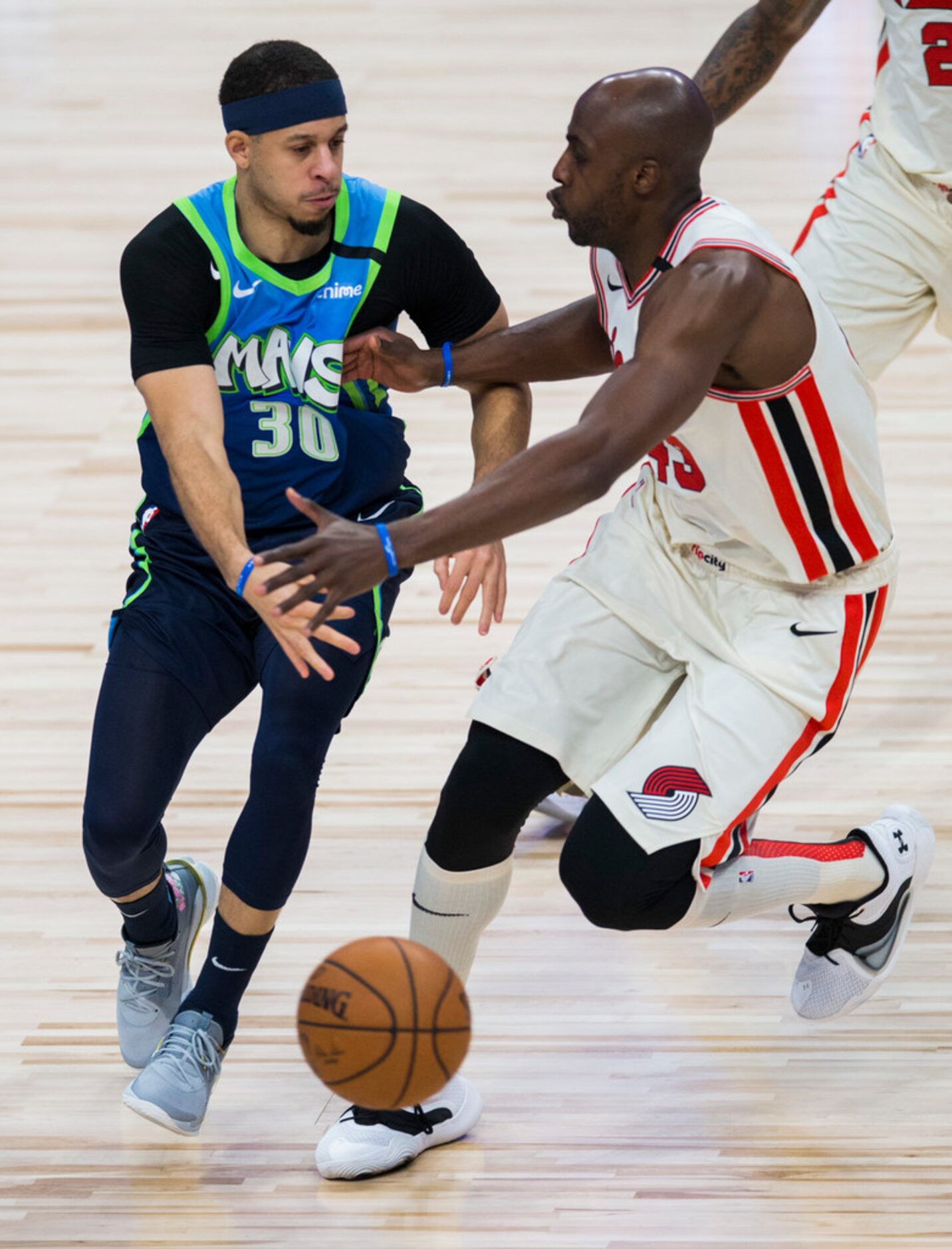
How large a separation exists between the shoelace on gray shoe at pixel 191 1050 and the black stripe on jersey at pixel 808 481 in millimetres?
1353

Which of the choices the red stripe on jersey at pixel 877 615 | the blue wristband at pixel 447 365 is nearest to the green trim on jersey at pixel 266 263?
the blue wristband at pixel 447 365

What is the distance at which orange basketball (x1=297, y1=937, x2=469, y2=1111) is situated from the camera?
2758 millimetres

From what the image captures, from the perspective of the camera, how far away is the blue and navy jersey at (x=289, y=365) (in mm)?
3350

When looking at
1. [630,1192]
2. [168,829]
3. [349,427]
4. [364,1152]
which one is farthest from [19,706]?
[630,1192]

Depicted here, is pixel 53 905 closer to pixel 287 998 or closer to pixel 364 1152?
pixel 287 998

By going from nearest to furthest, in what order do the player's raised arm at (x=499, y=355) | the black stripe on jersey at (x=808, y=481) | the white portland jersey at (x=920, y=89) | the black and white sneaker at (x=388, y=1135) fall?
the black stripe on jersey at (x=808, y=481) < the black and white sneaker at (x=388, y=1135) < the player's raised arm at (x=499, y=355) < the white portland jersey at (x=920, y=89)

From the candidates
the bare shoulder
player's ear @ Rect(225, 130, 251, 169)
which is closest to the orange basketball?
the bare shoulder

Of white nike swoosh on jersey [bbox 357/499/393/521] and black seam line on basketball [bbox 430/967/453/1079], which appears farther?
white nike swoosh on jersey [bbox 357/499/393/521]

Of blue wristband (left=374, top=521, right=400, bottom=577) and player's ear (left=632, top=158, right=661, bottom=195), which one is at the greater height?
player's ear (left=632, top=158, right=661, bottom=195)

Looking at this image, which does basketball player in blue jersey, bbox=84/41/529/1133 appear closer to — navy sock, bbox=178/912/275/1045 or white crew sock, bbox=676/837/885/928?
navy sock, bbox=178/912/275/1045

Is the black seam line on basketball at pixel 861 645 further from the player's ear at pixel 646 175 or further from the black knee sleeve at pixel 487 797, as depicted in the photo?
the player's ear at pixel 646 175

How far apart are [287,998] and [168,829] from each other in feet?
2.27

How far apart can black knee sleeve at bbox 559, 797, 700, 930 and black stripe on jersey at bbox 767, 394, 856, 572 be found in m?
0.55

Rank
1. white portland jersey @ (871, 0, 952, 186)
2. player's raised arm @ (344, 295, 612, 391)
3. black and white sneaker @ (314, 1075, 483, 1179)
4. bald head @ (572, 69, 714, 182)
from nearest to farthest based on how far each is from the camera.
A: bald head @ (572, 69, 714, 182), black and white sneaker @ (314, 1075, 483, 1179), player's raised arm @ (344, 295, 612, 391), white portland jersey @ (871, 0, 952, 186)
